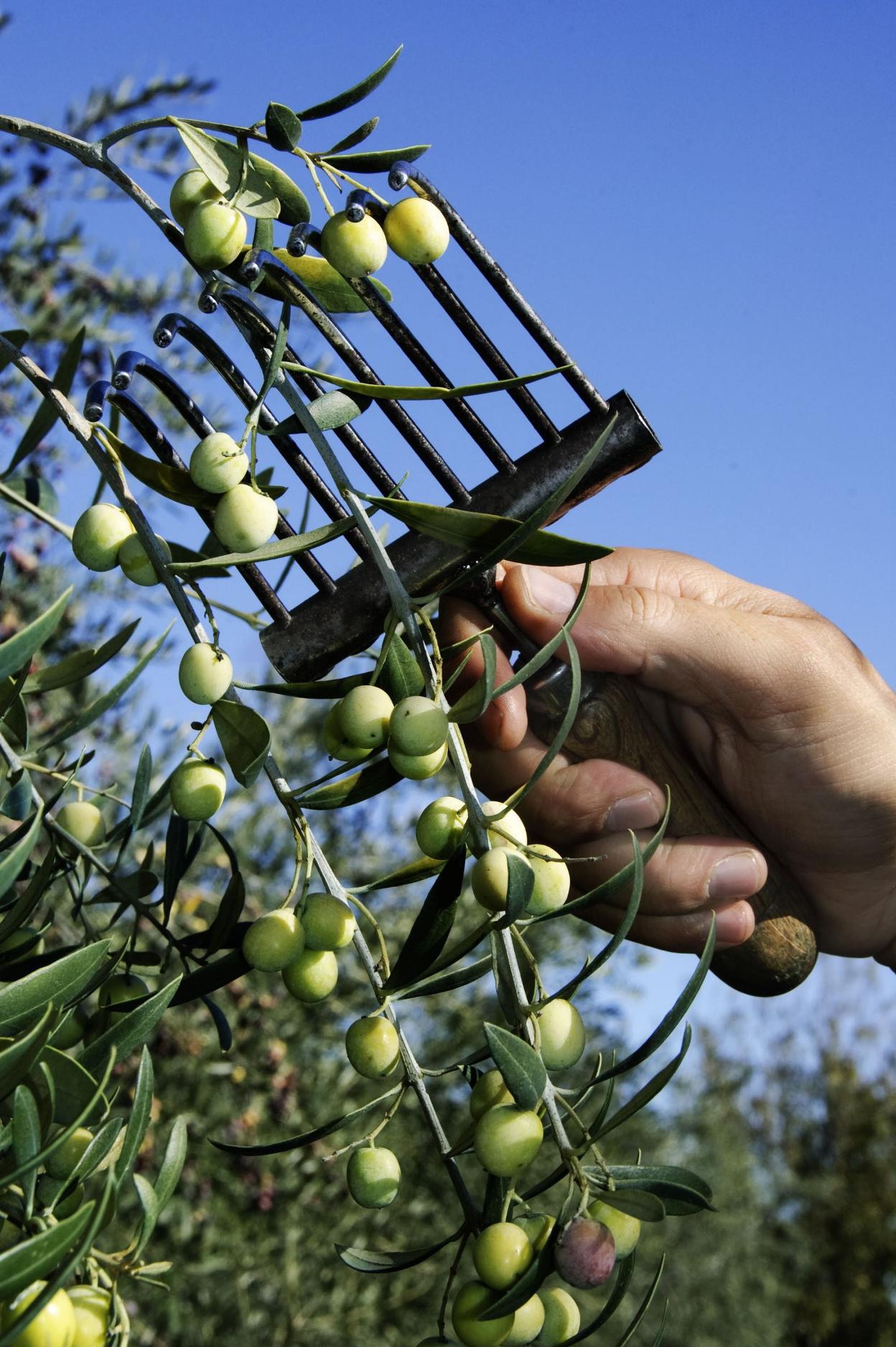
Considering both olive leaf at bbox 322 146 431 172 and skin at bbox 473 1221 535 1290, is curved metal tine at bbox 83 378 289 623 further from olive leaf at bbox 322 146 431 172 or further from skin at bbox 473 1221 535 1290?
skin at bbox 473 1221 535 1290

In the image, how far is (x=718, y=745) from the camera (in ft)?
5.67

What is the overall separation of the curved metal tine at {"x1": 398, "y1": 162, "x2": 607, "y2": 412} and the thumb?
41cm

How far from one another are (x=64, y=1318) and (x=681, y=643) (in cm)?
113

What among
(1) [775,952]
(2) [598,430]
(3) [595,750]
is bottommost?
(1) [775,952]

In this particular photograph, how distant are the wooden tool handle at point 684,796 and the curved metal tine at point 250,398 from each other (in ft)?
1.61

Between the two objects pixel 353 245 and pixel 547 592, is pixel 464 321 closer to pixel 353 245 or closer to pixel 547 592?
pixel 353 245

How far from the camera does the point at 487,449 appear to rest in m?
0.99

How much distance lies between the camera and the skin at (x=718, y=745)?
58.3 inches

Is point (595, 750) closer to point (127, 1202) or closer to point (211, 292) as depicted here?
point (211, 292)

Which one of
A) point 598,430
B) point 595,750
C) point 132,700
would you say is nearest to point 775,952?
point 595,750

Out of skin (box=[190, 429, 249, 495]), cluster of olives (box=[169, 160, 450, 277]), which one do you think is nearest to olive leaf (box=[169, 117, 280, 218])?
cluster of olives (box=[169, 160, 450, 277])

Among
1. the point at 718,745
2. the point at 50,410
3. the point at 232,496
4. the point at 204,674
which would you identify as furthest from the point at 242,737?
the point at 718,745

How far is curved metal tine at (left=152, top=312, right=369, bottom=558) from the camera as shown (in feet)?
2.60

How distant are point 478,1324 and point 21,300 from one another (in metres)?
2.31
